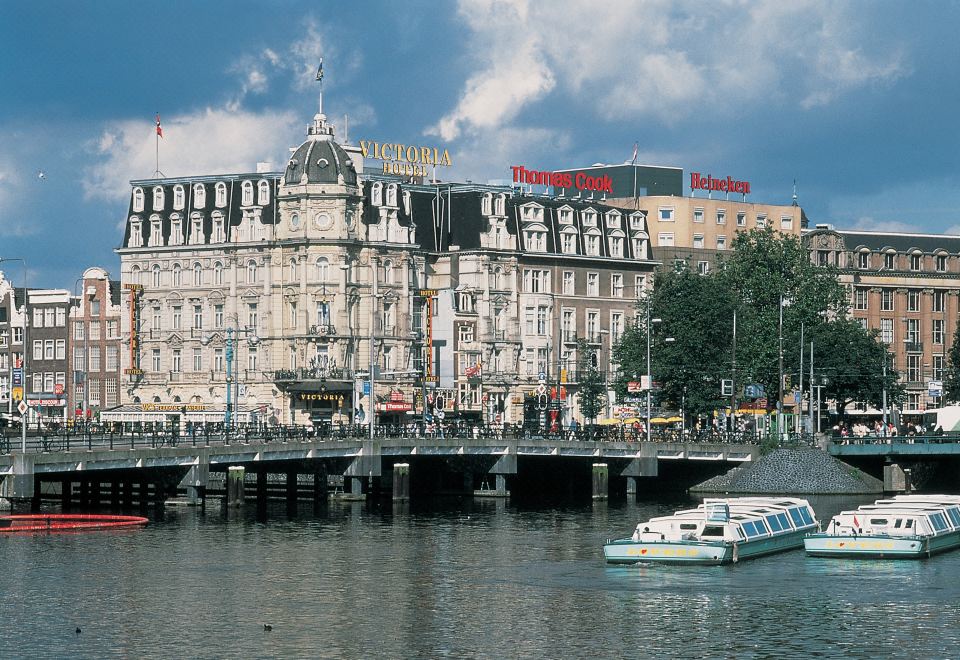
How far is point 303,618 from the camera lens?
7969 cm

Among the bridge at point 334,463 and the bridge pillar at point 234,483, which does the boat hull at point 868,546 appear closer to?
the bridge at point 334,463

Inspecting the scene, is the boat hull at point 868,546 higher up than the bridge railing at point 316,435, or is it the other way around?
the bridge railing at point 316,435

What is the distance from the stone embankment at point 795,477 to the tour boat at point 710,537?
42565mm

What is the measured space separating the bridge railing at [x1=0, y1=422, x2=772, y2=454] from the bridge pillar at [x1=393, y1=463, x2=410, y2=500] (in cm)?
246

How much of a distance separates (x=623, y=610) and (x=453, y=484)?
241ft

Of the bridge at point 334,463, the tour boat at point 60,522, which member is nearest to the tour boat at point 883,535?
the tour boat at point 60,522

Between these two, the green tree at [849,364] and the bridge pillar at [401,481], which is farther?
the green tree at [849,364]

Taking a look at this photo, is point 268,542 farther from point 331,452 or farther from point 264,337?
point 264,337

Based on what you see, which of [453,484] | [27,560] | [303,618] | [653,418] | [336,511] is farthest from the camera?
[653,418]

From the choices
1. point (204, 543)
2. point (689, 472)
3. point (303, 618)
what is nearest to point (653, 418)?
point (689, 472)

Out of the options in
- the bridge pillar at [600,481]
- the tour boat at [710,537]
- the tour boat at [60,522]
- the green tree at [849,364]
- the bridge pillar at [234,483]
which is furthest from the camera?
the green tree at [849,364]

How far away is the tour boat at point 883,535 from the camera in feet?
327

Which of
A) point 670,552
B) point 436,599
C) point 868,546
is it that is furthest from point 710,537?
point 436,599

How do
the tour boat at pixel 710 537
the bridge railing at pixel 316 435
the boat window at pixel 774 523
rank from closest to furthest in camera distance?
the tour boat at pixel 710 537 < the boat window at pixel 774 523 < the bridge railing at pixel 316 435
